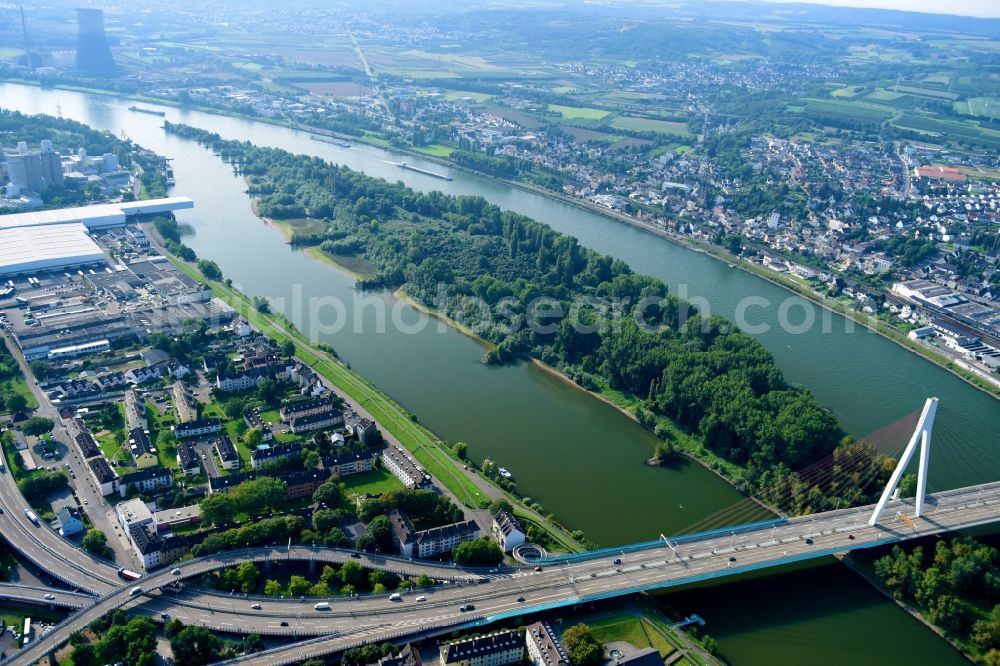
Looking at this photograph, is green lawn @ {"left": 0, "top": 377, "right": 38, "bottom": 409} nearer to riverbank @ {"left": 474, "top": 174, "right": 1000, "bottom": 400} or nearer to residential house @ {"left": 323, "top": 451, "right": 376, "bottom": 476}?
residential house @ {"left": 323, "top": 451, "right": 376, "bottom": 476}

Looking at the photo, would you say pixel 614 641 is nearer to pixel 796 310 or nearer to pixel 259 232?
pixel 796 310

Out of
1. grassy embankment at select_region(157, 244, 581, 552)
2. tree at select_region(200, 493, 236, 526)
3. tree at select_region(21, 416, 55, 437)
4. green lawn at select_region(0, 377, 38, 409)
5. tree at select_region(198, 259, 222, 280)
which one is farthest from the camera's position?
tree at select_region(198, 259, 222, 280)

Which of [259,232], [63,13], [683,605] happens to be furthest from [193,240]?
[63,13]

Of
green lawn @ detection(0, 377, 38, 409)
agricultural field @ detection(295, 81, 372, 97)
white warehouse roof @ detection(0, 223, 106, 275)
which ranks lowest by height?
green lawn @ detection(0, 377, 38, 409)

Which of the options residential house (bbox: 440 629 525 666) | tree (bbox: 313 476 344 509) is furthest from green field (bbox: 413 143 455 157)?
residential house (bbox: 440 629 525 666)

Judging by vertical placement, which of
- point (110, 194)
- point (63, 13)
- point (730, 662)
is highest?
point (63, 13)

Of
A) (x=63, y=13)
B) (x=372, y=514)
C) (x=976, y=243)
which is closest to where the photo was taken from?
(x=372, y=514)

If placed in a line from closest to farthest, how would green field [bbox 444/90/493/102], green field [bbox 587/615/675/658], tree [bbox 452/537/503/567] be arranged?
green field [bbox 587/615/675/658]
tree [bbox 452/537/503/567]
green field [bbox 444/90/493/102]
